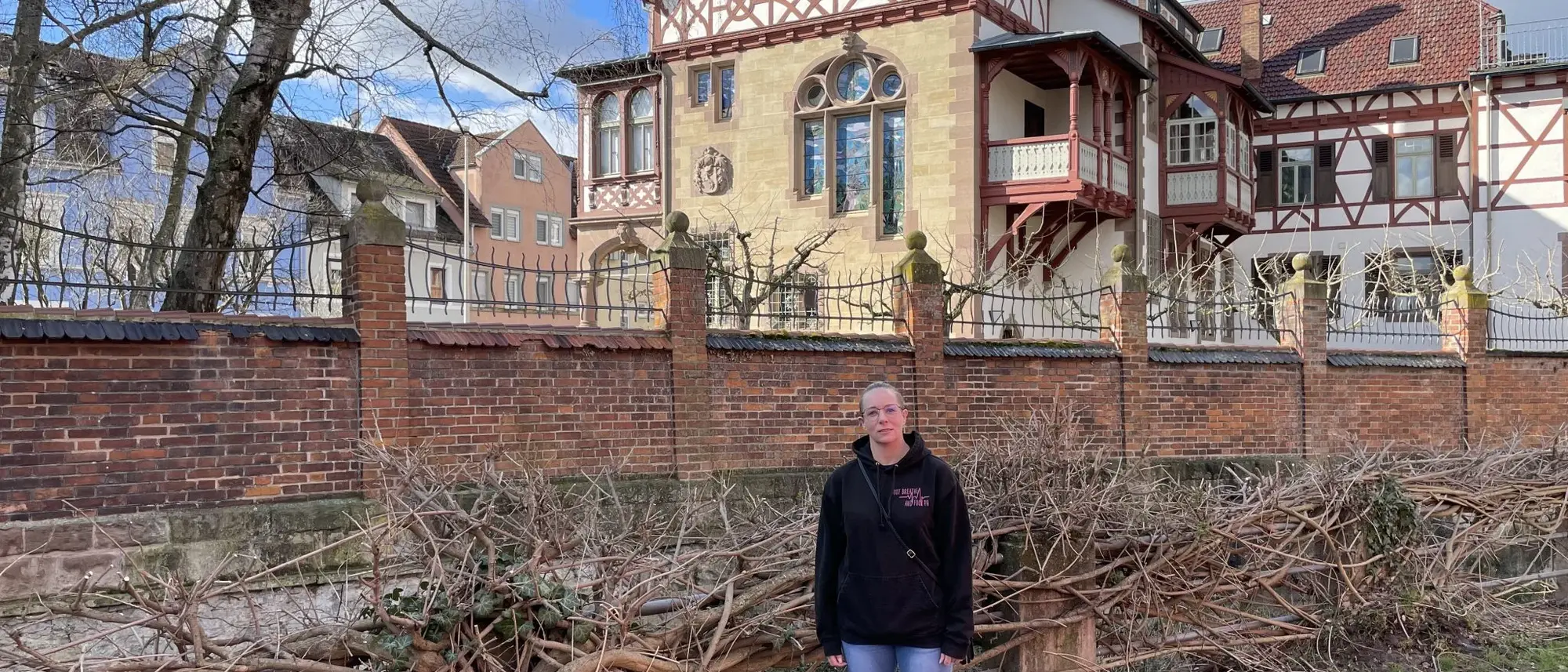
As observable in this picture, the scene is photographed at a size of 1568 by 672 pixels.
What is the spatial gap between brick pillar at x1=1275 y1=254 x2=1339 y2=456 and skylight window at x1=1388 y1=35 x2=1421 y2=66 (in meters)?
16.1

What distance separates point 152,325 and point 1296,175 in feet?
85.0

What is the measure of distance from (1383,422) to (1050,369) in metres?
5.35

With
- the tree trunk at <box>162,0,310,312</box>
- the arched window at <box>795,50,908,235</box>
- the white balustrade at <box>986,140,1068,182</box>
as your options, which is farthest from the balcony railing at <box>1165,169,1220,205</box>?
the tree trunk at <box>162,0,310,312</box>

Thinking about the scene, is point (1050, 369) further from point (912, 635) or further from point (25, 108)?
point (25, 108)

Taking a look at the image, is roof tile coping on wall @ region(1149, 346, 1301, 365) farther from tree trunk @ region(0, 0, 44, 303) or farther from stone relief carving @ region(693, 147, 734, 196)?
tree trunk @ region(0, 0, 44, 303)

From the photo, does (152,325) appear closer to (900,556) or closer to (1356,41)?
(900,556)

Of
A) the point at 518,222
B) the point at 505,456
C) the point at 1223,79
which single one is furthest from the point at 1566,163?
the point at 518,222

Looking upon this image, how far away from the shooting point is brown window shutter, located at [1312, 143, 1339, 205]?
26.3m

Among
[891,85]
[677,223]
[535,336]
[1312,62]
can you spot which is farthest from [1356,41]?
[535,336]

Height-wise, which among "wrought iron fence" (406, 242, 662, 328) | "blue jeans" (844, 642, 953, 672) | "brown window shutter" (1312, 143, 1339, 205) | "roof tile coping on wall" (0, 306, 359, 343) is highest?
"brown window shutter" (1312, 143, 1339, 205)

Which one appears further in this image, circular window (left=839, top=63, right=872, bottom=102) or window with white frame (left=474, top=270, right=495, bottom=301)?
circular window (left=839, top=63, right=872, bottom=102)

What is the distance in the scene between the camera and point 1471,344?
14.6 metres

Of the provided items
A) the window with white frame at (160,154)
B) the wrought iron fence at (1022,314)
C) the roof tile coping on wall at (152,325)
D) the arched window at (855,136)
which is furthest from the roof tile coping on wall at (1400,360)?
the window with white frame at (160,154)

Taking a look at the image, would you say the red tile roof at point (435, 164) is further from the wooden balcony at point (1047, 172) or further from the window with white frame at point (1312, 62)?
the window with white frame at point (1312, 62)
